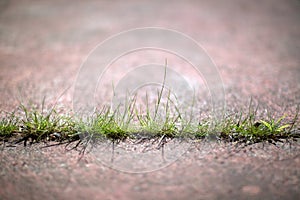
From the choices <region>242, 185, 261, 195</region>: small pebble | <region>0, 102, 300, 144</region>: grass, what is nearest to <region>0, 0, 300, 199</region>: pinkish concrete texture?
<region>242, 185, 261, 195</region>: small pebble

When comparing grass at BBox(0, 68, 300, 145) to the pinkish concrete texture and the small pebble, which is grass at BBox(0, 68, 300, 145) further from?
the small pebble

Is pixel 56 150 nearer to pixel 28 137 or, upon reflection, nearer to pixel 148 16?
pixel 28 137

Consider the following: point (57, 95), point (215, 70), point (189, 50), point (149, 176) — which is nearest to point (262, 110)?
point (215, 70)

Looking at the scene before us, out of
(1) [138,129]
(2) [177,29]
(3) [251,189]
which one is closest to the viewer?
(3) [251,189]

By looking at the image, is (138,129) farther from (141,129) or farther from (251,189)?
(251,189)

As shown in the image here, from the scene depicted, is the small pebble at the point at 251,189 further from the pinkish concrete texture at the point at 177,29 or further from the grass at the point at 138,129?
the grass at the point at 138,129

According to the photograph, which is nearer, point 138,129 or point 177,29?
point 138,129

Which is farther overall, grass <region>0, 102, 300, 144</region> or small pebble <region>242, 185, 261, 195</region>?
grass <region>0, 102, 300, 144</region>

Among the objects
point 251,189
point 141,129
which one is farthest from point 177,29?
point 251,189

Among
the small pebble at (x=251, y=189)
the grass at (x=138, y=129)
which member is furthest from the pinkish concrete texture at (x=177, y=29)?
the grass at (x=138, y=129)
